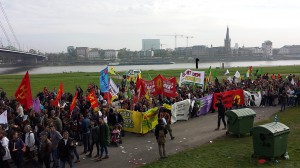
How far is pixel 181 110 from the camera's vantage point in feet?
66.4

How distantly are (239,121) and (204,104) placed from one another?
696cm

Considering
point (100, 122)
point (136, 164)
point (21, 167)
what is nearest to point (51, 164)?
point (21, 167)

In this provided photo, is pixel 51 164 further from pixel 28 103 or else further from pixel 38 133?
pixel 28 103

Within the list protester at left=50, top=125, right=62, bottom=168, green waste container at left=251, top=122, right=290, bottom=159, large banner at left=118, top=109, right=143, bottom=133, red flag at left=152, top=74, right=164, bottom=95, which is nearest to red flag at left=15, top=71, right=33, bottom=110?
protester at left=50, top=125, right=62, bottom=168

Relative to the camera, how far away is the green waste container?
11180mm

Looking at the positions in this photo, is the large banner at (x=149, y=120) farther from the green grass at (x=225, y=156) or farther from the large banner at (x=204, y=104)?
the large banner at (x=204, y=104)

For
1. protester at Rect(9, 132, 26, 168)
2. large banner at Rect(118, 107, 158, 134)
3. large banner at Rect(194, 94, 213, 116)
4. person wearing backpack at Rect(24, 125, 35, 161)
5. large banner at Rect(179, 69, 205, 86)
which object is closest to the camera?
protester at Rect(9, 132, 26, 168)

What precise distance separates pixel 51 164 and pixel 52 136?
5.05ft

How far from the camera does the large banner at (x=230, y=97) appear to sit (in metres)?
21.9

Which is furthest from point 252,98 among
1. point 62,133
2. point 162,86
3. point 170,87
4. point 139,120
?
point 62,133

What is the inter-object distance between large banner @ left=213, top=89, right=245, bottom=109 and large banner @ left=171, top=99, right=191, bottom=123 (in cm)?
263

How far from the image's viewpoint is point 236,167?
1112cm

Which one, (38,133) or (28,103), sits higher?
(28,103)

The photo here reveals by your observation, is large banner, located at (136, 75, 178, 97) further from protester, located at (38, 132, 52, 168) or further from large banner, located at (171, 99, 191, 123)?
protester, located at (38, 132, 52, 168)
